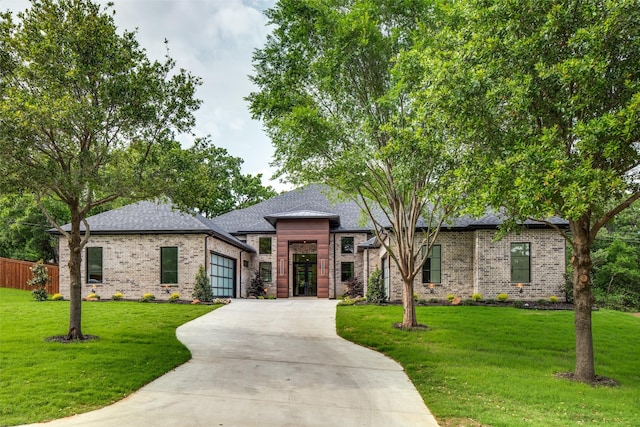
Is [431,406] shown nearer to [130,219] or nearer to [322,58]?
[322,58]

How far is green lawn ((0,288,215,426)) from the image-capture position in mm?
6469

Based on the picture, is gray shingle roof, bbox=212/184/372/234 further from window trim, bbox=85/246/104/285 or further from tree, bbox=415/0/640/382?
tree, bbox=415/0/640/382

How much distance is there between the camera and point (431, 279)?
2047 centimetres

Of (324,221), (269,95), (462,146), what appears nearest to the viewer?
(462,146)

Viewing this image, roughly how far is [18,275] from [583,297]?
27176 mm

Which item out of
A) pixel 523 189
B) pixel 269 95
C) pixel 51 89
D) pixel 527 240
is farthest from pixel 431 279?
pixel 51 89

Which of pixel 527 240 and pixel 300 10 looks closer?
pixel 300 10

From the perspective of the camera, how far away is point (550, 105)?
8047mm

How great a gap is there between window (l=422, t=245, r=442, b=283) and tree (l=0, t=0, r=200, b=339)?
12848 millimetres

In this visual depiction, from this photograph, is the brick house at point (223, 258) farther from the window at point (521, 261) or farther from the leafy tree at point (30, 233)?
the leafy tree at point (30, 233)

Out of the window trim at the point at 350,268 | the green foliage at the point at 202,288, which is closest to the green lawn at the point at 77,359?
the green foliage at the point at 202,288

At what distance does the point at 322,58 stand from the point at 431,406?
9.12 meters

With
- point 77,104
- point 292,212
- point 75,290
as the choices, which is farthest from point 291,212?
point 77,104

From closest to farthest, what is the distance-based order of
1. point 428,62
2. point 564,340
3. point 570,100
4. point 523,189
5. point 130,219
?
1. point 523,189
2. point 570,100
3. point 428,62
4. point 564,340
5. point 130,219
